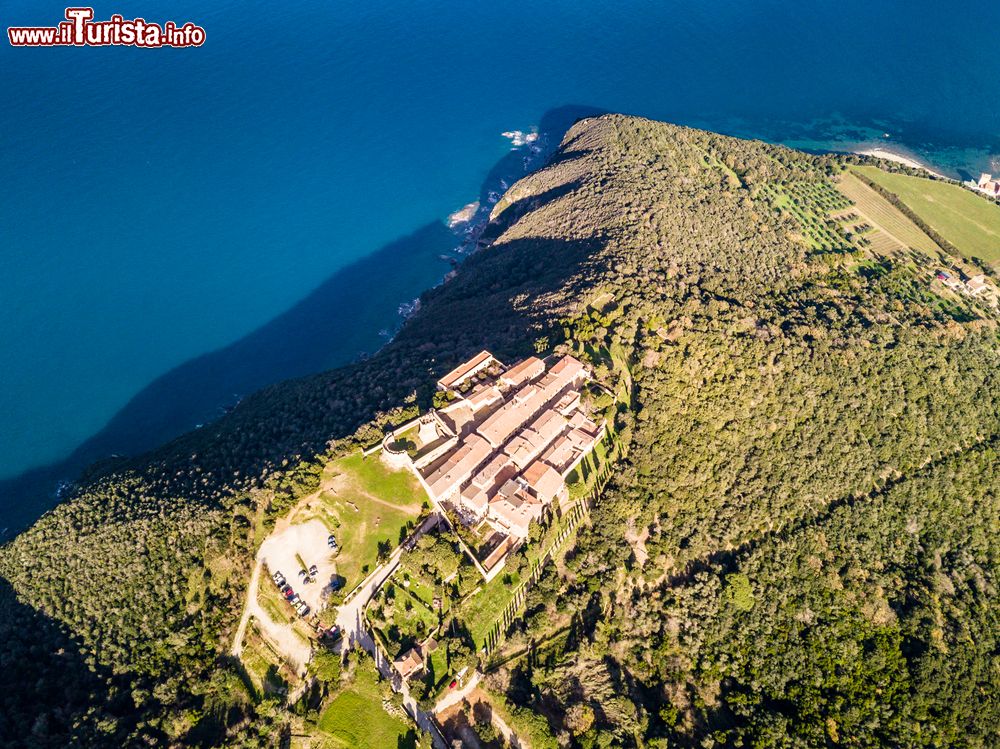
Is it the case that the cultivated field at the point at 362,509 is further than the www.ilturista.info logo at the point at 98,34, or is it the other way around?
the www.ilturista.info logo at the point at 98,34

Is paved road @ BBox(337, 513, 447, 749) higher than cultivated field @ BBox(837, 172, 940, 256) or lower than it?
lower

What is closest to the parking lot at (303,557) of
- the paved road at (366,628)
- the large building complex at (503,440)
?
the paved road at (366,628)

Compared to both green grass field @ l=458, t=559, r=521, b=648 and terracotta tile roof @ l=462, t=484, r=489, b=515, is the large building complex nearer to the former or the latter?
terracotta tile roof @ l=462, t=484, r=489, b=515

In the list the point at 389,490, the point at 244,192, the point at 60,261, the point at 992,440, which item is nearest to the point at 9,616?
the point at 389,490

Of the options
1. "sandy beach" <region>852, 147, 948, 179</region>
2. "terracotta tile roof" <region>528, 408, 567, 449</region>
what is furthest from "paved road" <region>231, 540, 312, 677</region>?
"sandy beach" <region>852, 147, 948, 179</region>

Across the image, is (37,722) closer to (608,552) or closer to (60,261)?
(608,552)

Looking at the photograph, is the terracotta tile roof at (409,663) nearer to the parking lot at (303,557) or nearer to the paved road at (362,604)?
the paved road at (362,604)
